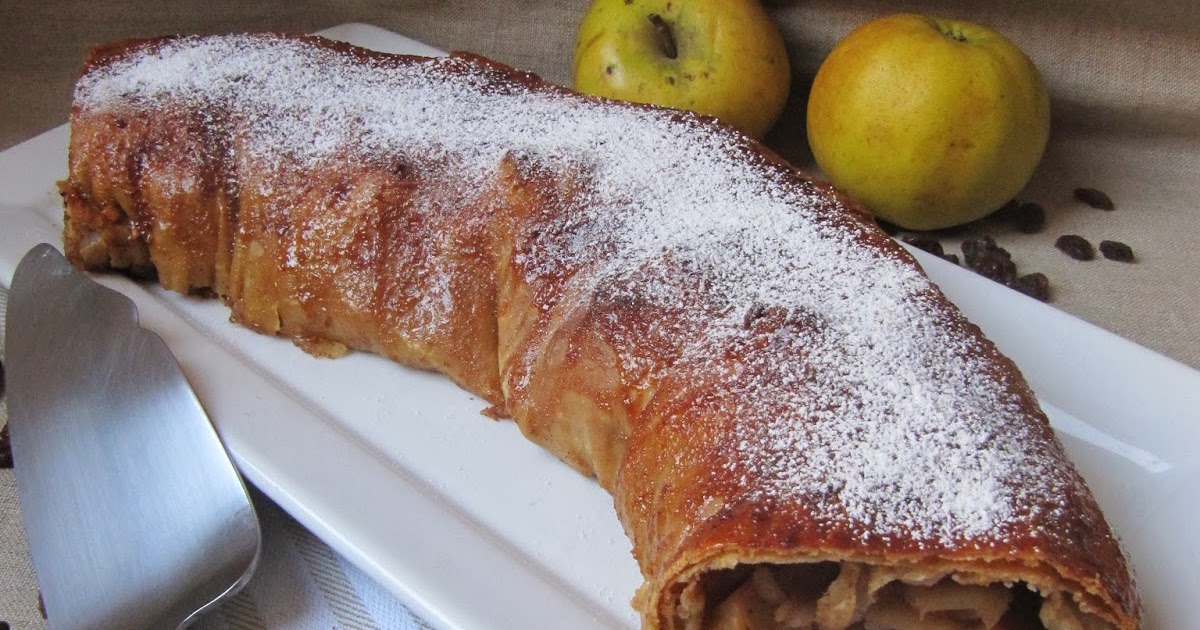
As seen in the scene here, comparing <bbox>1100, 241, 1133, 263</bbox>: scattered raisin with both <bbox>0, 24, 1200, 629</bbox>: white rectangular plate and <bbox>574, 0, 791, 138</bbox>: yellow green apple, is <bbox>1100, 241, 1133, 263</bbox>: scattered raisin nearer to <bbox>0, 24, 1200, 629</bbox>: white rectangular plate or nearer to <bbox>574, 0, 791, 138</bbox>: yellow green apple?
<bbox>0, 24, 1200, 629</bbox>: white rectangular plate

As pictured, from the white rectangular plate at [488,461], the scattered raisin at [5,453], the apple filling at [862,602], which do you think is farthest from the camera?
the scattered raisin at [5,453]

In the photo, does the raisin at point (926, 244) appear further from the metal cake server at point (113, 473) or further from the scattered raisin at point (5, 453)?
the scattered raisin at point (5, 453)

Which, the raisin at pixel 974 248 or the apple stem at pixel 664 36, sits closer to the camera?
the raisin at pixel 974 248

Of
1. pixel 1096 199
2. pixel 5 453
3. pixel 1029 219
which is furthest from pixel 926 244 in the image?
pixel 5 453

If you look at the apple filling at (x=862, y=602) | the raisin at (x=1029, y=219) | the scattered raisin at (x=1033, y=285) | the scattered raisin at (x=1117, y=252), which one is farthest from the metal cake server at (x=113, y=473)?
the scattered raisin at (x=1117, y=252)

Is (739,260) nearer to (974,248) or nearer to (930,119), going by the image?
(930,119)

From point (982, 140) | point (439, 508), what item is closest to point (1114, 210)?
point (982, 140)
